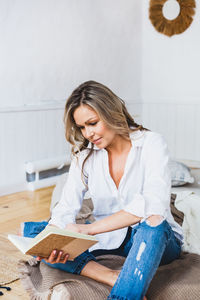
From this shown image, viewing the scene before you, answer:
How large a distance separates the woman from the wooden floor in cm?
112

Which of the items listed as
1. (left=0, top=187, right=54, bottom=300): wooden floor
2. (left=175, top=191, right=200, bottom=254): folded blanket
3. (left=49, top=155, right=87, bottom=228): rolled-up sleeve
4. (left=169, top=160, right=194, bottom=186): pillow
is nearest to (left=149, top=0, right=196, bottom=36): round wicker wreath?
Answer: (left=169, top=160, right=194, bottom=186): pillow

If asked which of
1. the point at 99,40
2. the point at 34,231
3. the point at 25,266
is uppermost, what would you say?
the point at 99,40

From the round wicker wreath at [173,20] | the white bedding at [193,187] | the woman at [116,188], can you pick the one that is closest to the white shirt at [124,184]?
the woman at [116,188]

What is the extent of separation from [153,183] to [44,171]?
2519mm

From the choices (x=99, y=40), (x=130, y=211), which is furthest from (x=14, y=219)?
(x=99, y=40)

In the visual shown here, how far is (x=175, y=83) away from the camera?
4.79m

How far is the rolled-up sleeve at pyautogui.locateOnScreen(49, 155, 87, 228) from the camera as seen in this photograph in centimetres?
162

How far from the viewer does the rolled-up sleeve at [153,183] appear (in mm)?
1473

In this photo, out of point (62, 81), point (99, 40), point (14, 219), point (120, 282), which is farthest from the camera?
point (99, 40)

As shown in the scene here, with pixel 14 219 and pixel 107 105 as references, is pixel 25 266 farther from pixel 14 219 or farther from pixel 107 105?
pixel 14 219

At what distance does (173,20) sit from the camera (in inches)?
183

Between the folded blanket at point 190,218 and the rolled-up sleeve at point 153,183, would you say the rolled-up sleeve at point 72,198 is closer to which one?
the rolled-up sleeve at point 153,183

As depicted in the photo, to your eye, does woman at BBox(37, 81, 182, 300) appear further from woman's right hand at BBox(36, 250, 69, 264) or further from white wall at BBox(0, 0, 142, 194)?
white wall at BBox(0, 0, 142, 194)

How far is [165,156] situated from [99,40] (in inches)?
120
